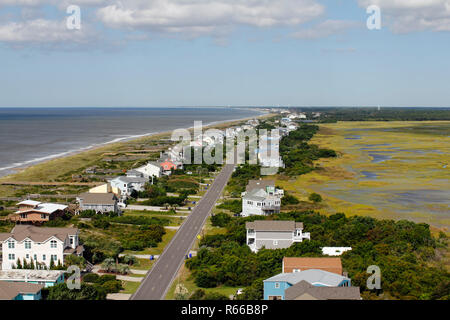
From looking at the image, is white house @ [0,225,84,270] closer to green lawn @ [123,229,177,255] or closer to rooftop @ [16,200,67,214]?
green lawn @ [123,229,177,255]

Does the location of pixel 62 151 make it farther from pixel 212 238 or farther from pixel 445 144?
pixel 445 144

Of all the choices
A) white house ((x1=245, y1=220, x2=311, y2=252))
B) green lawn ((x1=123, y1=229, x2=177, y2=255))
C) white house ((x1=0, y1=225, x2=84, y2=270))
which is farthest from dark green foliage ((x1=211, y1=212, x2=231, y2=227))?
white house ((x1=0, y1=225, x2=84, y2=270))

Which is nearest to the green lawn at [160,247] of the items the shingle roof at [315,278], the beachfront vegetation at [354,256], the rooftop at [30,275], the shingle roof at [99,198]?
the beachfront vegetation at [354,256]

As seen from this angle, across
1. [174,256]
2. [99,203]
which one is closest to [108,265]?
[174,256]

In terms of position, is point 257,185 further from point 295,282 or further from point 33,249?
point 295,282

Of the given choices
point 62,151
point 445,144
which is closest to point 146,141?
point 62,151

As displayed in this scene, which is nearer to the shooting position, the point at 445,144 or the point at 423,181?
the point at 423,181
